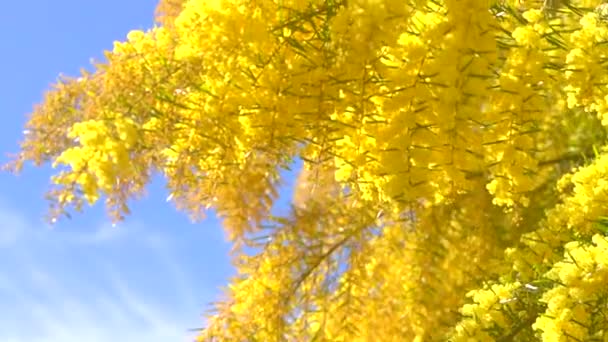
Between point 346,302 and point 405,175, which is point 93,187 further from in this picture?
point 346,302

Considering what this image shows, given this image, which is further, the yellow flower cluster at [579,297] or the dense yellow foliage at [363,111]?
the yellow flower cluster at [579,297]

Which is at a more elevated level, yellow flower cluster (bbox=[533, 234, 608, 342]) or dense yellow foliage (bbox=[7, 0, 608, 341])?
dense yellow foliage (bbox=[7, 0, 608, 341])

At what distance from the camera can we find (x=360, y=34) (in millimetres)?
2410

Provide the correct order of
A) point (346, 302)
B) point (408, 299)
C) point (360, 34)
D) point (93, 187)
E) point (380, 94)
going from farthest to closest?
point (408, 299) < point (346, 302) < point (380, 94) < point (360, 34) < point (93, 187)

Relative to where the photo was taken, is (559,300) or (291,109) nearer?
(291,109)

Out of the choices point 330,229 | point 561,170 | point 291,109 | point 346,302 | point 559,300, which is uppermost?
point 561,170

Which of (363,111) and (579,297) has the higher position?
(363,111)

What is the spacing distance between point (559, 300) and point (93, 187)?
1457mm

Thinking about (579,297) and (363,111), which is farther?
(579,297)

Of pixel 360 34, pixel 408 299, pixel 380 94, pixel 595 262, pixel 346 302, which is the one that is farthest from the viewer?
pixel 408 299

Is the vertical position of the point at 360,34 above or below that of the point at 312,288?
below

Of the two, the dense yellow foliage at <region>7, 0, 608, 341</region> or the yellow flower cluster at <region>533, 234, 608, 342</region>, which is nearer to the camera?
the dense yellow foliage at <region>7, 0, 608, 341</region>

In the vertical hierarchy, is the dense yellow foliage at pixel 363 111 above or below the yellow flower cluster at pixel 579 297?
above

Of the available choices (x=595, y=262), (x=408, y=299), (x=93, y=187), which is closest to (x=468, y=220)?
(x=408, y=299)
